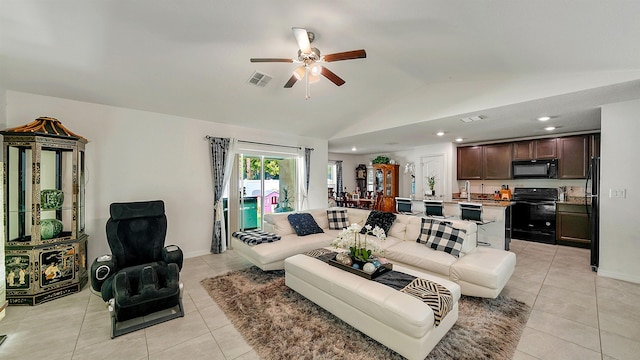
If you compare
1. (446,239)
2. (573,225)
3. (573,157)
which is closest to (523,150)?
(573,157)

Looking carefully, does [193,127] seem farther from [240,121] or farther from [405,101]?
[405,101]

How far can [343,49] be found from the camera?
304 cm

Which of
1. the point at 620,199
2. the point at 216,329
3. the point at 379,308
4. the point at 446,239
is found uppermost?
the point at 620,199

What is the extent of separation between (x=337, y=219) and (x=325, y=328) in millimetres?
2555

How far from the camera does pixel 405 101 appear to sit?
4672 millimetres

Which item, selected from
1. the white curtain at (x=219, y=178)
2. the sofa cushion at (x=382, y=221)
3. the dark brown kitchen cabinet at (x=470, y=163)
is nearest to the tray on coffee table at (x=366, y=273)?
the sofa cushion at (x=382, y=221)

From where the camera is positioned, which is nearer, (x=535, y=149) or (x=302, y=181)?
(x=535, y=149)

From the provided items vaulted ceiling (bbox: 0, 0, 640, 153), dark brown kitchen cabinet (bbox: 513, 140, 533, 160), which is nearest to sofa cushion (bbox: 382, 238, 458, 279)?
vaulted ceiling (bbox: 0, 0, 640, 153)

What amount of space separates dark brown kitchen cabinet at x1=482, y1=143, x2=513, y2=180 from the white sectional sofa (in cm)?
353

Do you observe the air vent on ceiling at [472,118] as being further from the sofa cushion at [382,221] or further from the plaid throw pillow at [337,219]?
the plaid throw pillow at [337,219]

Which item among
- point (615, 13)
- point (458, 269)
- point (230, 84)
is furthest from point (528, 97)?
point (230, 84)

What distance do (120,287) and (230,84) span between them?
2.78m

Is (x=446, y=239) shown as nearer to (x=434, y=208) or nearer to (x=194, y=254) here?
(x=434, y=208)

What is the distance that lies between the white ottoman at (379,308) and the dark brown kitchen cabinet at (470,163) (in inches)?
204
